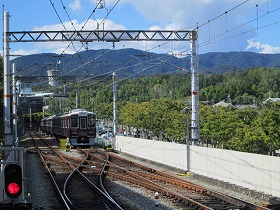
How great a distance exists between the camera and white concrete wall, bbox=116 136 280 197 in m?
14.5

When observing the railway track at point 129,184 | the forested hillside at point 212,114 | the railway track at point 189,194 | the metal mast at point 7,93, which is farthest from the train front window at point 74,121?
the railway track at point 189,194

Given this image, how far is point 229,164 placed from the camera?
17.2 metres

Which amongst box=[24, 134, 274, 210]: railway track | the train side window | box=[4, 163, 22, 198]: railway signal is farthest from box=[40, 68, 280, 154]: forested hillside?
box=[4, 163, 22, 198]: railway signal

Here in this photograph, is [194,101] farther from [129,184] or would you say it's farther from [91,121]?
[91,121]

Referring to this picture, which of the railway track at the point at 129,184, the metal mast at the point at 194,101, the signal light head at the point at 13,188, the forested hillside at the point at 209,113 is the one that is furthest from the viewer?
the forested hillside at the point at 209,113

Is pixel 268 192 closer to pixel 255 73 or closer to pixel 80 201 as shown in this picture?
pixel 80 201

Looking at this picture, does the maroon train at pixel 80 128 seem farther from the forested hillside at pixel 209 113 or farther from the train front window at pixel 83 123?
the forested hillside at pixel 209 113

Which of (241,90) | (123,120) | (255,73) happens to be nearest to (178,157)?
(123,120)

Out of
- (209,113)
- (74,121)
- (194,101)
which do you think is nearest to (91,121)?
(74,121)

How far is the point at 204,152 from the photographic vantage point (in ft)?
63.9

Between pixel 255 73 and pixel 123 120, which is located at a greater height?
pixel 255 73

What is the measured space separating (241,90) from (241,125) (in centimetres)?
7108

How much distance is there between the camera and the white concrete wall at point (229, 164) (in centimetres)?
1448

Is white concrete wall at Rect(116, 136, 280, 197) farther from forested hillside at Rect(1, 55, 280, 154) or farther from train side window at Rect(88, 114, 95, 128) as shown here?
train side window at Rect(88, 114, 95, 128)
